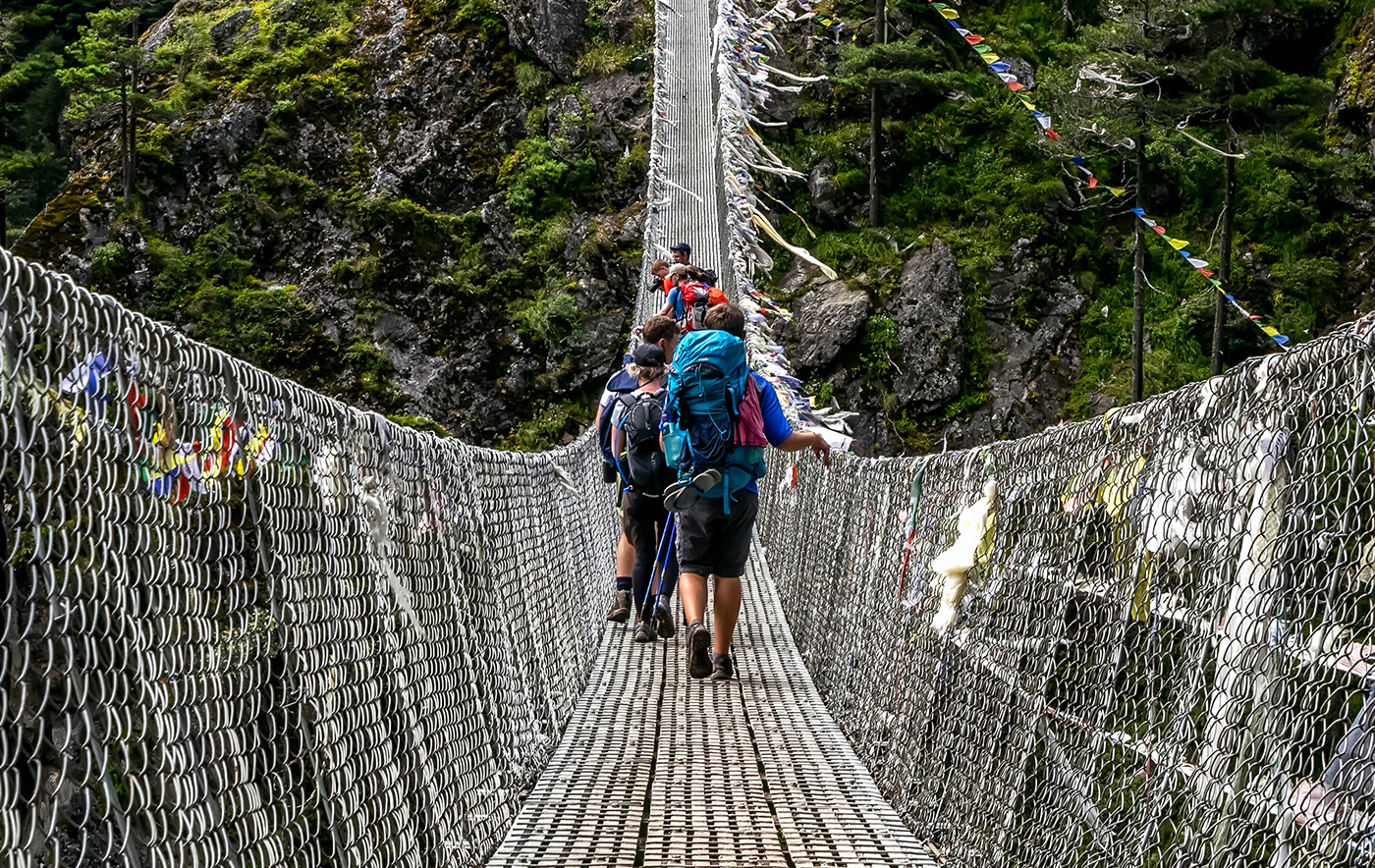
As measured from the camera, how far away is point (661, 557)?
474 cm

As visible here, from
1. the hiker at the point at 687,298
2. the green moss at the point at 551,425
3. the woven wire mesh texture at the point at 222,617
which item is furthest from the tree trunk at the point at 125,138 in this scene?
the woven wire mesh texture at the point at 222,617

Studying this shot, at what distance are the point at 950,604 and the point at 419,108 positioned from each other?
19.0 m

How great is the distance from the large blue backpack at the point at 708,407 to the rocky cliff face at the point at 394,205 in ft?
42.2

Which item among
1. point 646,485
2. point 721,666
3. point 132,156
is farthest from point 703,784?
point 132,156

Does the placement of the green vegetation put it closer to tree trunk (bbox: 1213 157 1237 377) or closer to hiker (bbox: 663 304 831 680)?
tree trunk (bbox: 1213 157 1237 377)

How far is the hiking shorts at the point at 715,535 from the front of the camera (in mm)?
3799

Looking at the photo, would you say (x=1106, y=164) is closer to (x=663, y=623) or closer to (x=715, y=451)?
(x=663, y=623)

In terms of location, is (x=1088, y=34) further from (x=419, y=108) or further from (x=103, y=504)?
(x=103, y=504)

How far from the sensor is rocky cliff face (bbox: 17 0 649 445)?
57.3 feet

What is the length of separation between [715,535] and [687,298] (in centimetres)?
276

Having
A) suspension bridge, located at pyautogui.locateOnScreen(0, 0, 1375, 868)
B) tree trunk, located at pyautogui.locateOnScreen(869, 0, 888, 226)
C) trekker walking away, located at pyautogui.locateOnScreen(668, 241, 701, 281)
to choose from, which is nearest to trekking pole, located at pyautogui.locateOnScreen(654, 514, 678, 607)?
suspension bridge, located at pyautogui.locateOnScreen(0, 0, 1375, 868)

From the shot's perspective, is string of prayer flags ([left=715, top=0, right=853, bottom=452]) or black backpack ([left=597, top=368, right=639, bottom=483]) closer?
black backpack ([left=597, top=368, right=639, bottom=483])

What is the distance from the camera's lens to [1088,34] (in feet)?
47.2

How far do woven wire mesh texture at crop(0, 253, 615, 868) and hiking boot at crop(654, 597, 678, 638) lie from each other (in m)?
1.90
